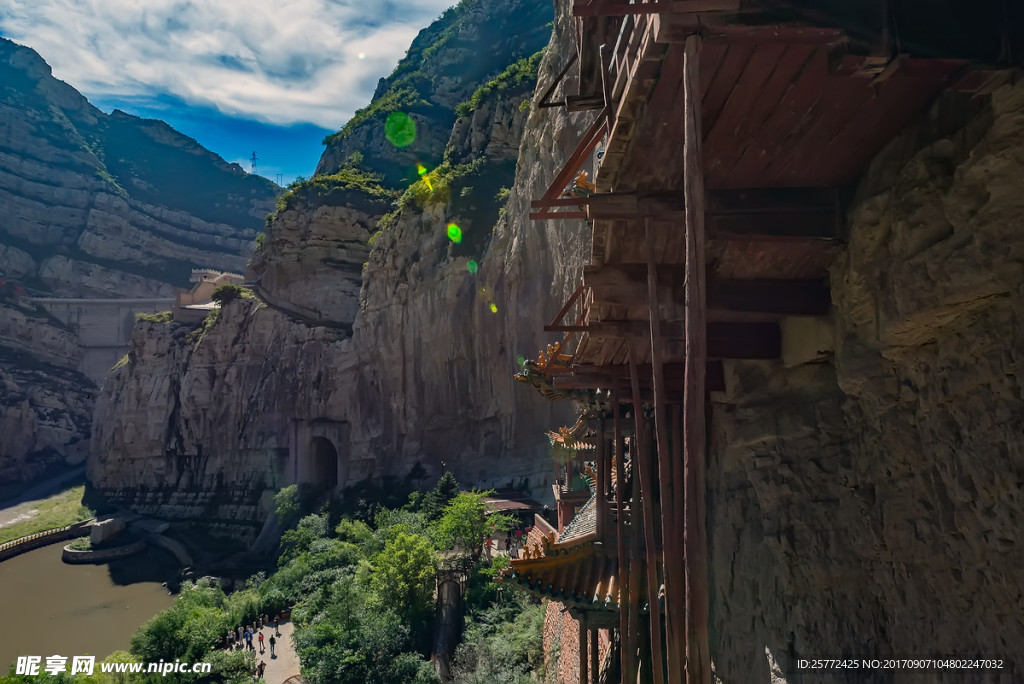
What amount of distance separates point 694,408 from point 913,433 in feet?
5.97

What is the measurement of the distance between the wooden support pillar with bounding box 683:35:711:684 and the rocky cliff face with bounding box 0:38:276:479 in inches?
2342

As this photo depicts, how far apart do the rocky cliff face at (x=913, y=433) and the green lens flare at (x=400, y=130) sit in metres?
54.8

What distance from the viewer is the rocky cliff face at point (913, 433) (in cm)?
249

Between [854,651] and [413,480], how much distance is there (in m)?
29.4

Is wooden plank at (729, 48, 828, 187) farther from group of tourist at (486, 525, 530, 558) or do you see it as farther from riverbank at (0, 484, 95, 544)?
riverbank at (0, 484, 95, 544)

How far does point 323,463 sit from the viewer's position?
37.8 metres

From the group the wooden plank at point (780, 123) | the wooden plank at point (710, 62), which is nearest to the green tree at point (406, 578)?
the wooden plank at point (780, 123)

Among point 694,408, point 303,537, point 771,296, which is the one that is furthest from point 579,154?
point 303,537

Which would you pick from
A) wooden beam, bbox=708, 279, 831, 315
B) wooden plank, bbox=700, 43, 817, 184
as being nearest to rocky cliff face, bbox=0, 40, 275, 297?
wooden beam, bbox=708, 279, 831, 315

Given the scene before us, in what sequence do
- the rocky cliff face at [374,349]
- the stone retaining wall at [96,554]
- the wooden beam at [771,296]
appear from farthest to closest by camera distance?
the stone retaining wall at [96,554]
the rocky cliff face at [374,349]
the wooden beam at [771,296]

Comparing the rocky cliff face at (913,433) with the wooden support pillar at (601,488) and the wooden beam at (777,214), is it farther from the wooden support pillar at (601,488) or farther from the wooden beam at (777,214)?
the wooden support pillar at (601,488)

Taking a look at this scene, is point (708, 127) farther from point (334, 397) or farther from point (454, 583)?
point (334, 397)

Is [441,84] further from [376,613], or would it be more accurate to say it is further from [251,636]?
[376,613]

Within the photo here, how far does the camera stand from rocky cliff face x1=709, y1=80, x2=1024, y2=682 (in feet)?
8.17
